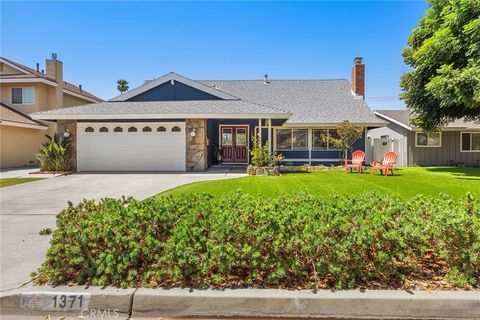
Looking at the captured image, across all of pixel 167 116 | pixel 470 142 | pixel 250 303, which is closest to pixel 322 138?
pixel 167 116

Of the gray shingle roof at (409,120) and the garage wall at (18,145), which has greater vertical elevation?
the gray shingle roof at (409,120)

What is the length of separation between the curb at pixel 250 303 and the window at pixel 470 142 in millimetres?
21443

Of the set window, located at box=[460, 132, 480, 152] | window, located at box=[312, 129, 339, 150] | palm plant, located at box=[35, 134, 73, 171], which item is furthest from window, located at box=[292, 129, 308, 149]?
palm plant, located at box=[35, 134, 73, 171]

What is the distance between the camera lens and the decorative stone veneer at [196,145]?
14758mm

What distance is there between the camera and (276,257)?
2980 mm

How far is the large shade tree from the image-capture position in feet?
42.2

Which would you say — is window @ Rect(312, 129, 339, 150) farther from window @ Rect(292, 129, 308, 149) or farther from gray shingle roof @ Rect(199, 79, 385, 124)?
gray shingle roof @ Rect(199, 79, 385, 124)

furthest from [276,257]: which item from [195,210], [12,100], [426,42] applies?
[12,100]

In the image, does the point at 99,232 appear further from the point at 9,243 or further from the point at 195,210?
the point at 9,243

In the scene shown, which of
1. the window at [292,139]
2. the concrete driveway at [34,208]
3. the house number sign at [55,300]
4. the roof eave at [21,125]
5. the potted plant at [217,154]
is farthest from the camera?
the potted plant at [217,154]

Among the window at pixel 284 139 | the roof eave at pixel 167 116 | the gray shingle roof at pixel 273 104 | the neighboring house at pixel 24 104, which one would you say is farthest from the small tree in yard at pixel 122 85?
the window at pixel 284 139

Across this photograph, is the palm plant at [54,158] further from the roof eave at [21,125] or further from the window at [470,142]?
the window at [470,142]

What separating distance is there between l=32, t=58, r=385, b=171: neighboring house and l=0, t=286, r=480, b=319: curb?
37.1 ft

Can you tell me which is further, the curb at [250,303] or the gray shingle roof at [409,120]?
the gray shingle roof at [409,120]
